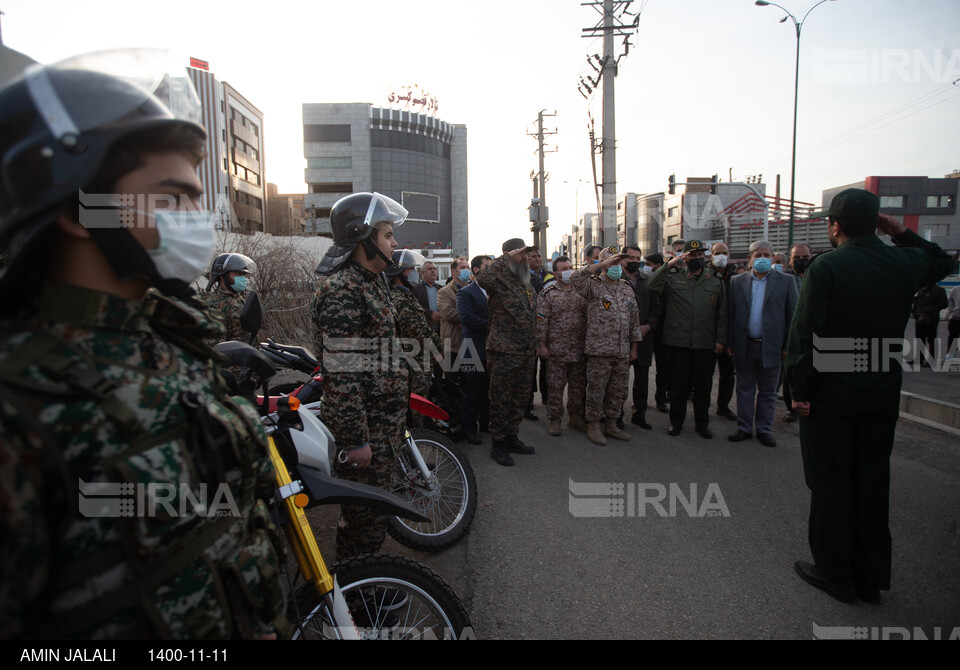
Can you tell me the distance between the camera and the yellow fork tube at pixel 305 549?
5.17 feet

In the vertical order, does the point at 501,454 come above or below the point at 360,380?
below

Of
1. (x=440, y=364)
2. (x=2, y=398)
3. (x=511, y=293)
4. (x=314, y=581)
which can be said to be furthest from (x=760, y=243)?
(x=2, y=398)

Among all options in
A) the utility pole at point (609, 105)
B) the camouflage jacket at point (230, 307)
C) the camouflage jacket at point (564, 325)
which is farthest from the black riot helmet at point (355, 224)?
the utility pole at point (609, 105)

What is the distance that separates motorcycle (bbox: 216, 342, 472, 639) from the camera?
1.64 metres

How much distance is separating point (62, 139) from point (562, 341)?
508cm

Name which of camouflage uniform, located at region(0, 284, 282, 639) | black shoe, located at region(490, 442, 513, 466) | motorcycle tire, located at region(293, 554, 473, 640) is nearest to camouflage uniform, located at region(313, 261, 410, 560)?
motorcycle tire, located at region(293, 554, 473, 640)

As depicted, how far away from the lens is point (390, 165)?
233 ft

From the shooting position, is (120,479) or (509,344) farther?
(509,344)

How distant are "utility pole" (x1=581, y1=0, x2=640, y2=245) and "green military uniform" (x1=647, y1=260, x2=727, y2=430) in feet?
20.4

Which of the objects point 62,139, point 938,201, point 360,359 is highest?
point 938,201

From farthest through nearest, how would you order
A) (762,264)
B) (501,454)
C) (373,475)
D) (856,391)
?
(762,264)
(501,454)
(856,391)
(373,475)

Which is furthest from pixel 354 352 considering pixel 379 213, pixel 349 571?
pixel 349 571

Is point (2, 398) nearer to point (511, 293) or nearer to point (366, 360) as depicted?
point (366, 360)

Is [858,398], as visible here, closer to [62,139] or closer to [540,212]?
[62,139]
